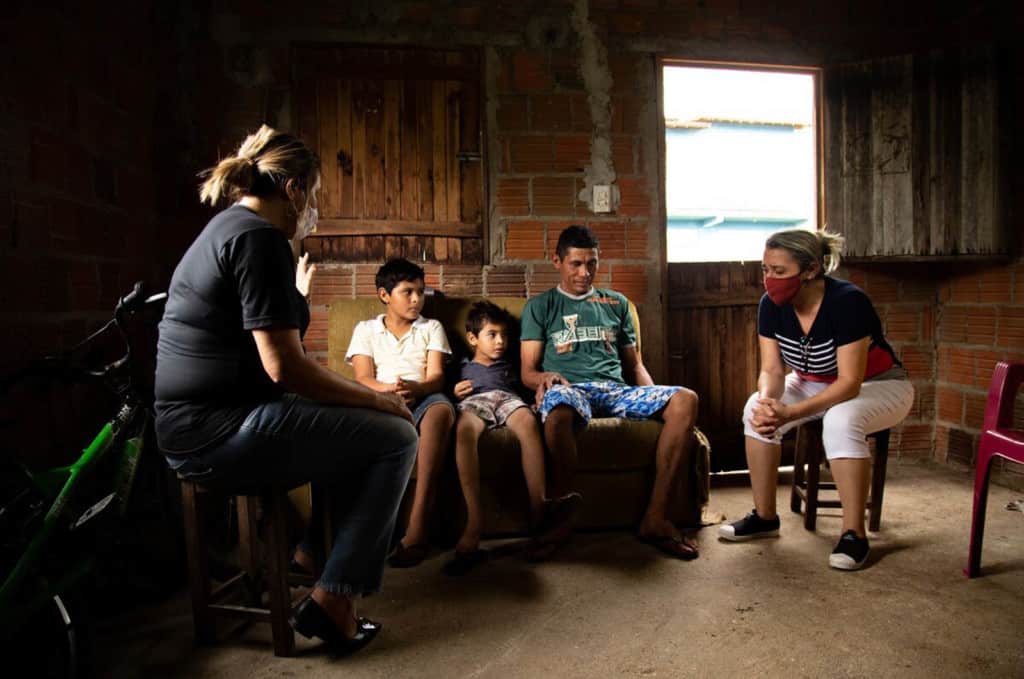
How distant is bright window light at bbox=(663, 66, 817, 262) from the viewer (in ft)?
12.3

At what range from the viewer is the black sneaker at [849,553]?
7.45 feet

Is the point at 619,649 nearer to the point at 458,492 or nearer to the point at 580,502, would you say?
the point at 580,502

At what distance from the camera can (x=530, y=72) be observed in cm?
339

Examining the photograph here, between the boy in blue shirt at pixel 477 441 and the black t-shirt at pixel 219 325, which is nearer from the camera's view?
the black t-shirt at pixel 219 325

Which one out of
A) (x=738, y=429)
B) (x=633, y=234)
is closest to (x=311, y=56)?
(x=633, y=234)

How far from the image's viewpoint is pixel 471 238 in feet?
11.2

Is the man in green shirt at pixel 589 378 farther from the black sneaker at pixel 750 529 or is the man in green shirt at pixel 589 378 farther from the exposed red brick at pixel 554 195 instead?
the exposed red brick at pixel 554 195

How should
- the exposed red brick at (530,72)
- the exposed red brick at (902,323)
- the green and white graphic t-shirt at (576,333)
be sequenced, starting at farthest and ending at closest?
the exposed red brick at (902,323), the exposed red brick at (530,72), the green and white graphic t-shirt at (576,333)

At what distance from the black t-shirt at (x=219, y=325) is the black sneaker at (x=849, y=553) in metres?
1.85

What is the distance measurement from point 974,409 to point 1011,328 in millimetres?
453

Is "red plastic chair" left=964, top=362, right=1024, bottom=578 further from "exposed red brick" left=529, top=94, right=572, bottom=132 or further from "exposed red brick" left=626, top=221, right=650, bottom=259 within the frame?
"exposed red brick" left=529, top=94, right=572, bottom=132

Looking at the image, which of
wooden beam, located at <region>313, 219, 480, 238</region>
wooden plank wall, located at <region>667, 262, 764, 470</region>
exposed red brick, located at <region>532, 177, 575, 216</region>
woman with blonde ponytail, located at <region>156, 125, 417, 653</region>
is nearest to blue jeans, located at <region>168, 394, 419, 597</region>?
woman with blonde ponytail, located at <region>156, 125, 417, 653</region>

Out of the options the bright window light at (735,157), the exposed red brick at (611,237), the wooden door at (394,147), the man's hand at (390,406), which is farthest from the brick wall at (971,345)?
the man's hand at (390,406)

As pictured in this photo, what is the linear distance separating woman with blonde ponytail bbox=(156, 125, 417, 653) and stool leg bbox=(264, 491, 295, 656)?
57 mm
